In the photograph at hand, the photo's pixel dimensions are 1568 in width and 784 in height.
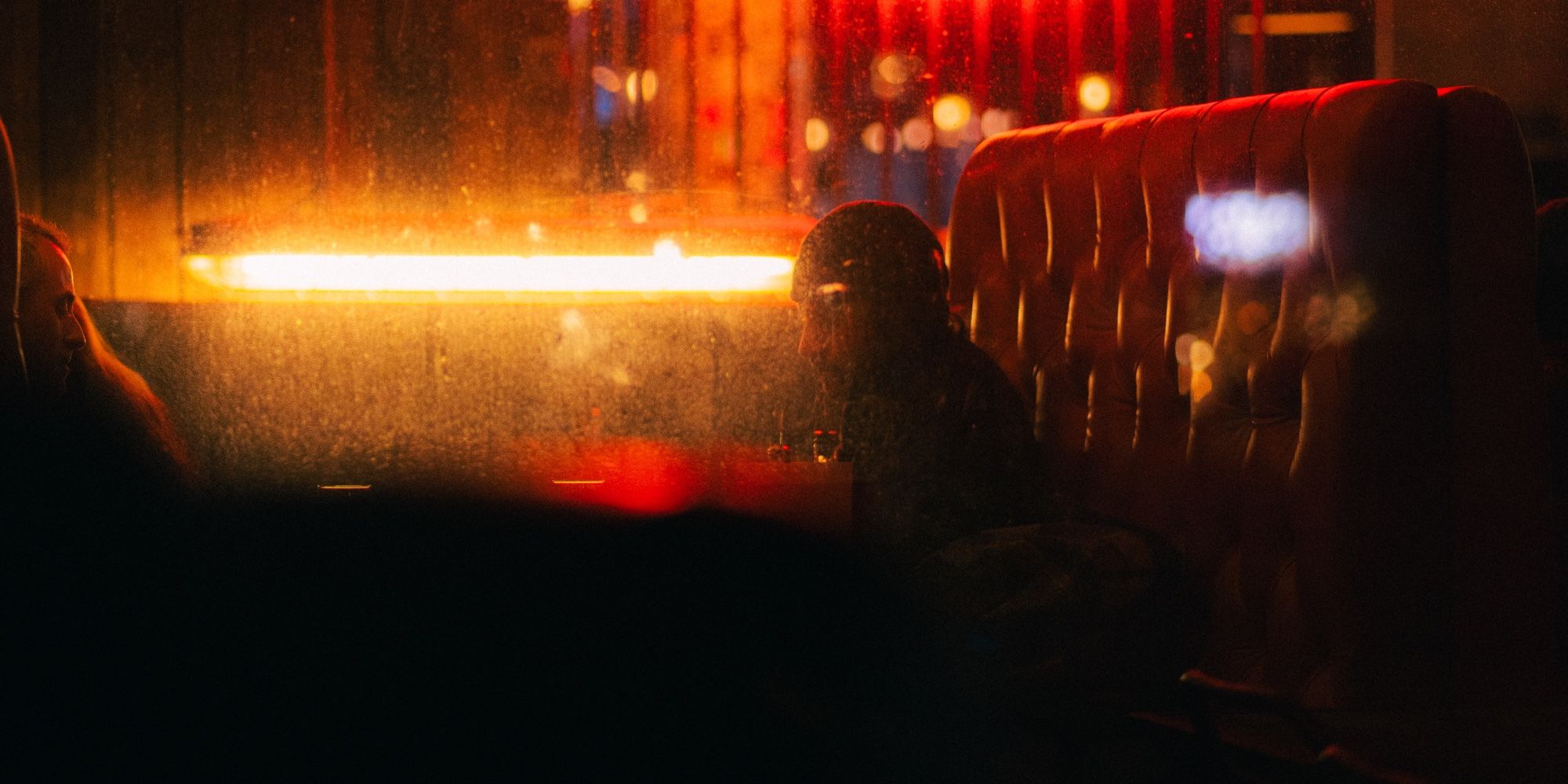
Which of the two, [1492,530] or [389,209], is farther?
[389,209]

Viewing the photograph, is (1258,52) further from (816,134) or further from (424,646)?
(424,646)

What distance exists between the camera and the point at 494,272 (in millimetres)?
2086

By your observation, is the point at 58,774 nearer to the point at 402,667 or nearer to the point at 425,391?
the point at 402,667

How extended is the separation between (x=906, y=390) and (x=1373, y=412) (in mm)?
683

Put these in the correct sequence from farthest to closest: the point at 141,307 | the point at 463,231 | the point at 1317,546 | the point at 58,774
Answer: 1. the point at 141,307
2. the point at 463,231
3. the point at 1317,546
4. the point at 58,774

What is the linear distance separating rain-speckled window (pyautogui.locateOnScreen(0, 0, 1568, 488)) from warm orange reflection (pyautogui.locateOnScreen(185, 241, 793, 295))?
0.57ft

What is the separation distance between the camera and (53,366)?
1.37 metres

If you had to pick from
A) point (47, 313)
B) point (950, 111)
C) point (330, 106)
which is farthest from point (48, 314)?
point (950, 111)

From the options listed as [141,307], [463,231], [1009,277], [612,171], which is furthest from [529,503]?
[612,171]

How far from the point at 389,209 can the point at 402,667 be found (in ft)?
5.80

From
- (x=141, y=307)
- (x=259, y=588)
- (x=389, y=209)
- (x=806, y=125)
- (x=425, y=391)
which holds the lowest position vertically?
(x=259, y=588)

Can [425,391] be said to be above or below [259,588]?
above

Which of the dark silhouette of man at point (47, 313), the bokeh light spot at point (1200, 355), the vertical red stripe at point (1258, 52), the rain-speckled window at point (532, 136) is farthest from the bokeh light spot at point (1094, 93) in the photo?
the dark silhouette of man at point (47, 313)

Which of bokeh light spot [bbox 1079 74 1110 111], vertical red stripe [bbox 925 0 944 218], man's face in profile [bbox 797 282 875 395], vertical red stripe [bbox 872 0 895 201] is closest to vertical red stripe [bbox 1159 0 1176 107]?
bokeh light spot [bbox 1079 74 1110 111]
